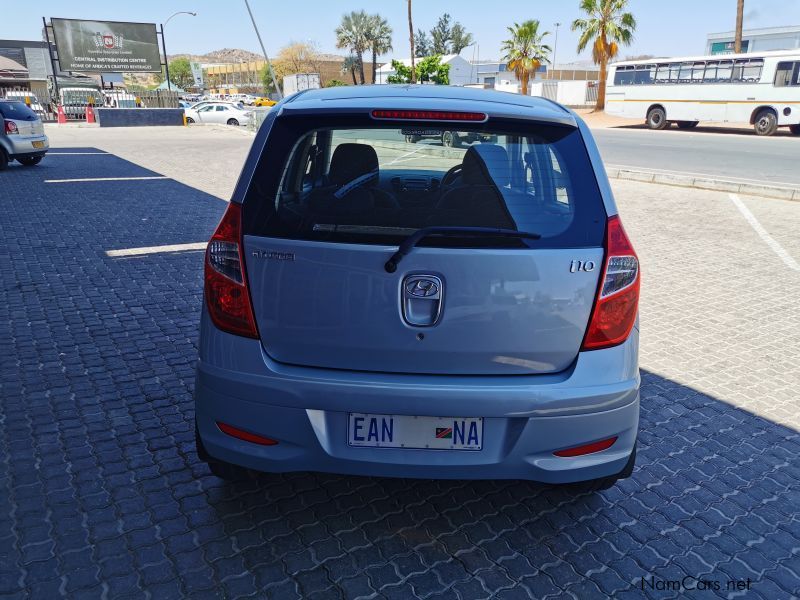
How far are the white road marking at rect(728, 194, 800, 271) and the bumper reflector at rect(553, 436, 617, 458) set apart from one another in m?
5.83

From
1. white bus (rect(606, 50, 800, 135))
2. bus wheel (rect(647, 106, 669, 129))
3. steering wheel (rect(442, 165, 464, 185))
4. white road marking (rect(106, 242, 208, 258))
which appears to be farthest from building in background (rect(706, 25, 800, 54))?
steering wheel (rect(442, 165, 464, 185))

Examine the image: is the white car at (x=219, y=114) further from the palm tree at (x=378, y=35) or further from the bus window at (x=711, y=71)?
the palm tree at (x=378, y=35)

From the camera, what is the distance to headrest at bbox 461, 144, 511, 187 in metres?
2.55

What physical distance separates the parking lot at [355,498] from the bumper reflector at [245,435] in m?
0.48

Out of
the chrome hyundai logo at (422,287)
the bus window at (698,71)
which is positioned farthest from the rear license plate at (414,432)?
the bus window at (698,71)

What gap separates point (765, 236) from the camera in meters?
8.73

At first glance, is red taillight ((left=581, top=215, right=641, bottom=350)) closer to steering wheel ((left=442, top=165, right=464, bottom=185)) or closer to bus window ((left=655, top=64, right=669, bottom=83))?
steering wheel ((left=442, top=165, right=464, bottom=185))

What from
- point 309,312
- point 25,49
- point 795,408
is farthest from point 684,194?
point 25,49

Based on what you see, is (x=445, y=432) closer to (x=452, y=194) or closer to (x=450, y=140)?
(x=452, y=194)

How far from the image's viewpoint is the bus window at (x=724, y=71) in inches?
1024

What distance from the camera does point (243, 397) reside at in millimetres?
2434

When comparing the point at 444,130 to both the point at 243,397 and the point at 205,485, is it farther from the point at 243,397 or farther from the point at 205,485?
the point at 205,485

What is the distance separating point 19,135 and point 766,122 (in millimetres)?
24925

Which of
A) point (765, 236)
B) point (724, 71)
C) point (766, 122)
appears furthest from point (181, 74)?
point (765, 236)
